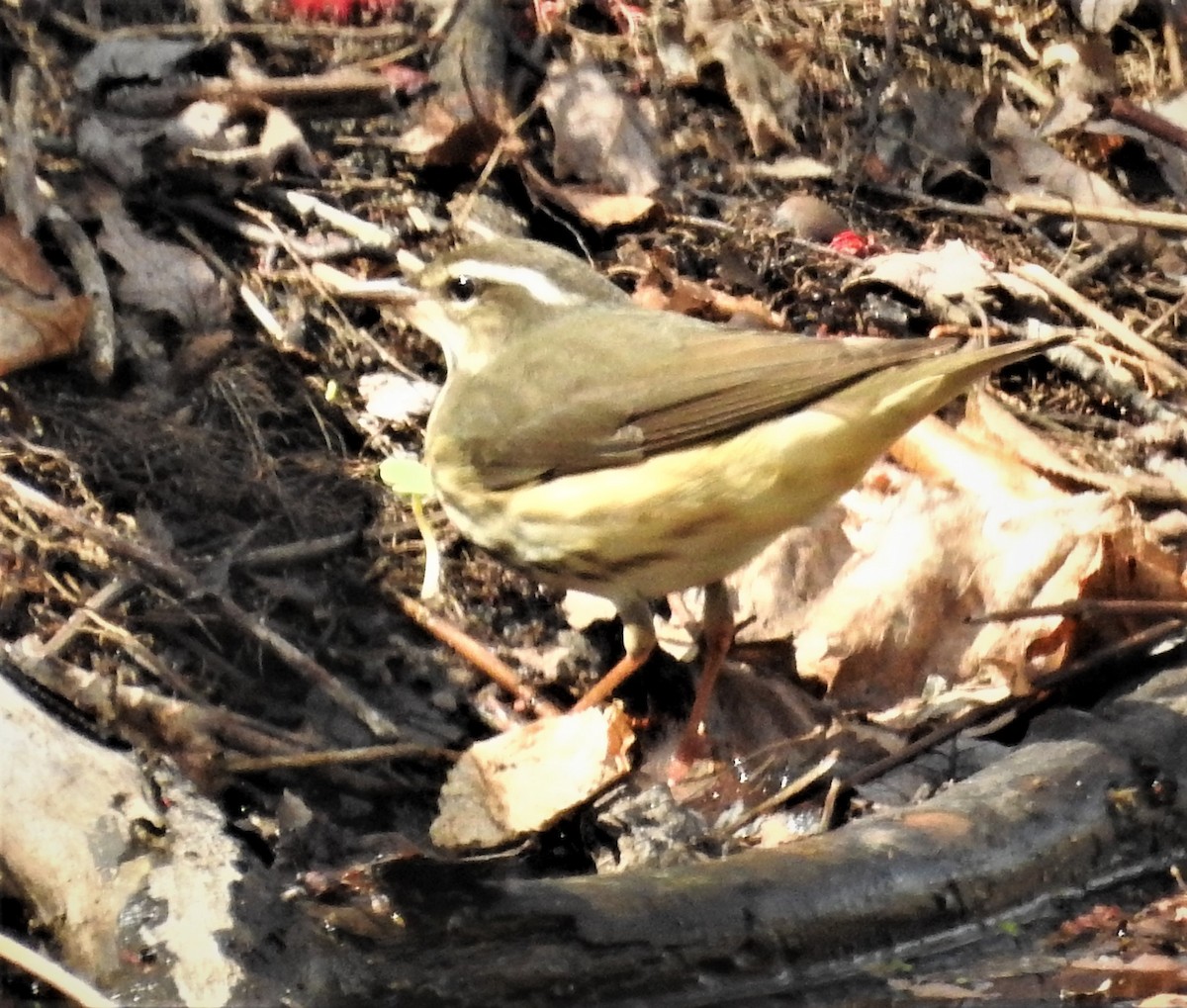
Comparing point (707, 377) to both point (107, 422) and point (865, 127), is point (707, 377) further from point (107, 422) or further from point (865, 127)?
point (865, 127)

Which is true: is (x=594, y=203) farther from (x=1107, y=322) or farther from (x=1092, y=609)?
(x=1092, y=609)

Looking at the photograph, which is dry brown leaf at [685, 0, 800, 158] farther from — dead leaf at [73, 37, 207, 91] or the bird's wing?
the bird's wing

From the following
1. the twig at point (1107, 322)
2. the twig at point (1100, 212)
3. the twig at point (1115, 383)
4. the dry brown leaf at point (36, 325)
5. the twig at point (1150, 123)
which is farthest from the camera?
the twig at point (1150, 123)

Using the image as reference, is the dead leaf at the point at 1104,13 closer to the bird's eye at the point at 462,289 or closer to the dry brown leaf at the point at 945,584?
the dry brown leaf at the point at 945,584

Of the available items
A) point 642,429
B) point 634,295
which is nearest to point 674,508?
point 642,429

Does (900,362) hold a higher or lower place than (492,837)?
higher

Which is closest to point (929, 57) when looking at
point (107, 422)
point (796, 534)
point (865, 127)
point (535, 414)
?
point (865, 127)

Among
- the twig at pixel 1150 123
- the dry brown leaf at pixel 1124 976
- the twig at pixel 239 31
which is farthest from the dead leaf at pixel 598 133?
the dry brown leaf at pixel 1124 976
